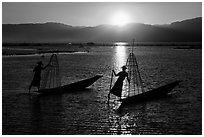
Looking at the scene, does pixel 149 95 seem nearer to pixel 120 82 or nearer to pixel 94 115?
pixel 120 82

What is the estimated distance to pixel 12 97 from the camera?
14.6 meters

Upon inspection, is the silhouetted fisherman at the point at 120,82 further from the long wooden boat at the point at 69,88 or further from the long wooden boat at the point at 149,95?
the long wooden boat at the point at 69,88

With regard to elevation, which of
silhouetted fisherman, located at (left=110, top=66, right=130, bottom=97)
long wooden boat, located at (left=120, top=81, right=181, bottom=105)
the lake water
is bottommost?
the lake water

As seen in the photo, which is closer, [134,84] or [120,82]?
[120,82]

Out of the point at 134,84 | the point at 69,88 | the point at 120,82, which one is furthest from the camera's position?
the point at 69,88

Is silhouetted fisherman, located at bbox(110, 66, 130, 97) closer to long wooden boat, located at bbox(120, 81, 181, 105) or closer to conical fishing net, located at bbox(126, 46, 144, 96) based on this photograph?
long wooden boat, located at bbox(120, 81, 181, 105)

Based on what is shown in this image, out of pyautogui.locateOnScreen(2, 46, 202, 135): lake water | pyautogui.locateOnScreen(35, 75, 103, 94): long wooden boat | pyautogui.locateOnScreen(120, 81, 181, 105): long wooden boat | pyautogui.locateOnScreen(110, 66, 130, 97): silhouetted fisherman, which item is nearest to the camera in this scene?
pyautogui.locateOnScreen(2, 46, 202, 135): lake water

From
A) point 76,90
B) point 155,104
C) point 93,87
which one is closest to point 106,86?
point 93,87

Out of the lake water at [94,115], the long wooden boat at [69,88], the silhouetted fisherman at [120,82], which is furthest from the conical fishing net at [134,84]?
the long wooden boat at [69,88]

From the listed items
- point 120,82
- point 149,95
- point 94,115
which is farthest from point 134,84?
point 94,115

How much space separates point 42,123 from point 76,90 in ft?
20.2

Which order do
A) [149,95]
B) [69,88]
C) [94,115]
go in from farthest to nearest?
[69,88] → [149,95] → [94,115]

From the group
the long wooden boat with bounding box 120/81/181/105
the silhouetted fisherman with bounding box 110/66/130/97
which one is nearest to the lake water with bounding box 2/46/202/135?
the long wooden boat with bounding box 120/81/181/105

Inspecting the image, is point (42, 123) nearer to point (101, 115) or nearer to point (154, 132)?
point (101, 115)
